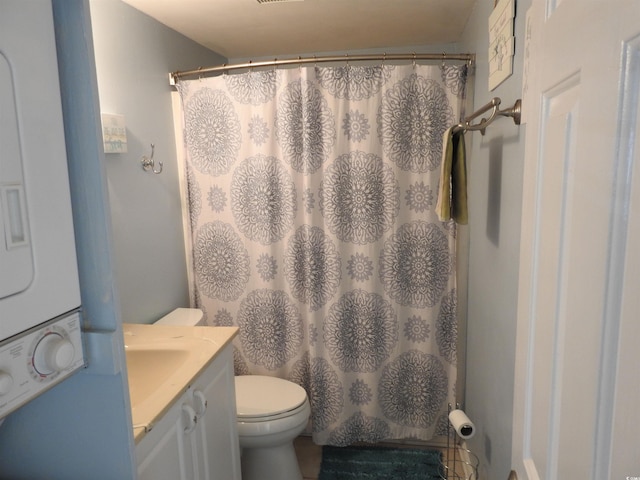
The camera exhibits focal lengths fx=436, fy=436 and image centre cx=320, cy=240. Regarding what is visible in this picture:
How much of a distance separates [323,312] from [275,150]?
2.84 feet

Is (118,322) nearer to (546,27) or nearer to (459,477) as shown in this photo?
(546,27)

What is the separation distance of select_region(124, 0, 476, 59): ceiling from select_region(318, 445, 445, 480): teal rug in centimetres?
227

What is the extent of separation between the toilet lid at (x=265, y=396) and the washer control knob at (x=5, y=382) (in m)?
1.38

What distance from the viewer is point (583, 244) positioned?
1.72 feet

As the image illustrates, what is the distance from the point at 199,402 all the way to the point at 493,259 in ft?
3.89

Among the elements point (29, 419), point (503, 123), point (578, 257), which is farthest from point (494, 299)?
point (29, 419)

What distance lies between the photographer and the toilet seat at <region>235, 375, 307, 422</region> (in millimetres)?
1935

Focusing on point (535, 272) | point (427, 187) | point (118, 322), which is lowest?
point (118, 322)

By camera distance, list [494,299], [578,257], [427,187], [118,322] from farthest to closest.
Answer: [427,187] → [494,299] → [118,322] → [578,257]

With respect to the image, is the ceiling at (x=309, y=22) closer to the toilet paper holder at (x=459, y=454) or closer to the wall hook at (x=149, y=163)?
the wall hook at (x=149, y=163)

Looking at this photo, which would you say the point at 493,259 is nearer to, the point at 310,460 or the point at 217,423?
the point at 217,423

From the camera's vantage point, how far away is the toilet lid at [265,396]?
195 centimetres

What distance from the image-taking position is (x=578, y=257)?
1.77 ft

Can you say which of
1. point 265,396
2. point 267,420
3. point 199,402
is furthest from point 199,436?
point 265,396
